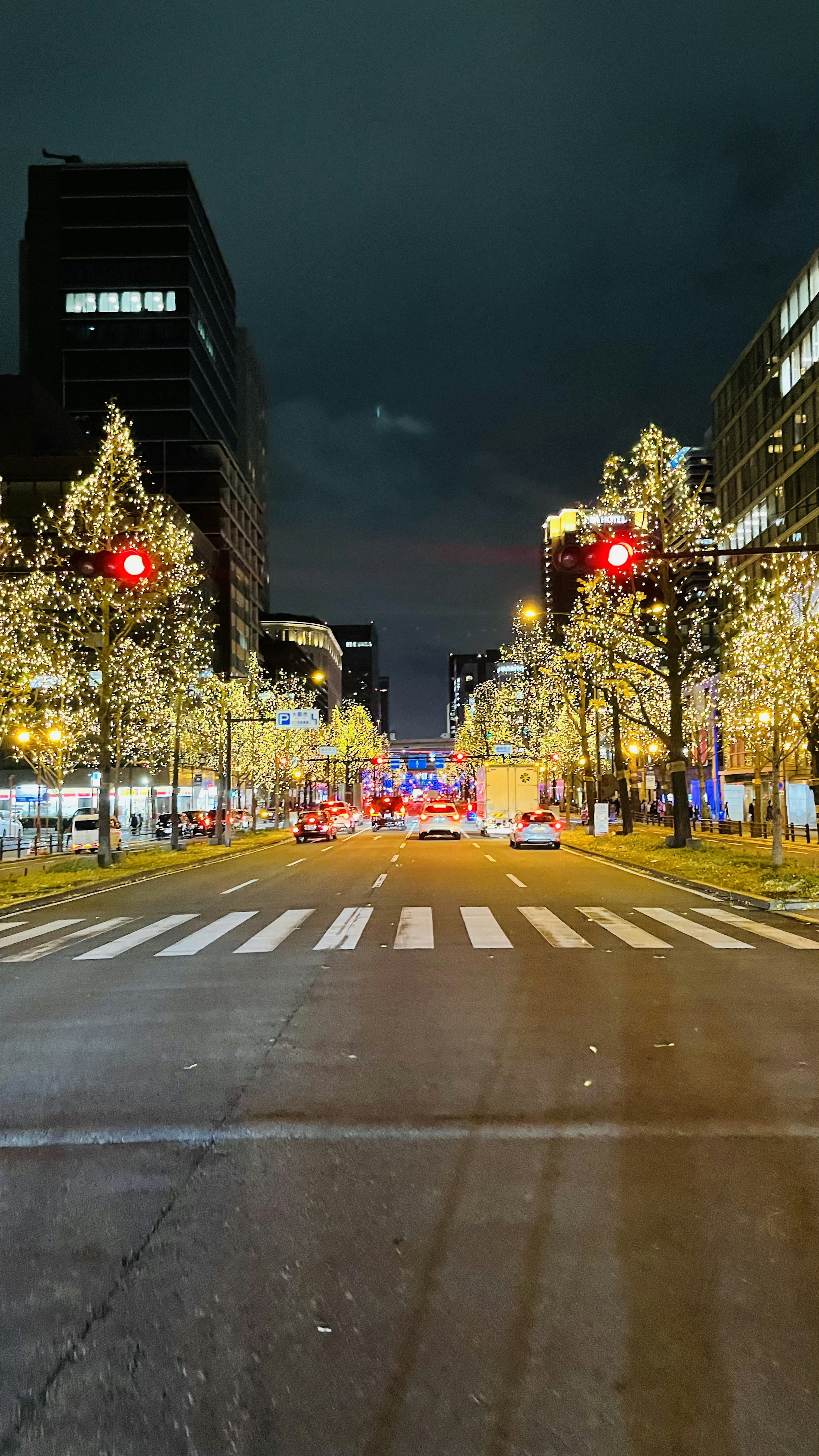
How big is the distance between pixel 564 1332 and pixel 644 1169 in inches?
71.9

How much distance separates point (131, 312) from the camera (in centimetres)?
11556

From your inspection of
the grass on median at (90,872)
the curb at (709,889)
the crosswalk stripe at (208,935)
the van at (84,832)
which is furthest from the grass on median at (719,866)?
the van at (84,832)

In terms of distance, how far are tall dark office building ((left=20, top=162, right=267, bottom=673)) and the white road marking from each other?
108m

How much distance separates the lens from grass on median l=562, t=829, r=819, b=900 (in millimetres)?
19031

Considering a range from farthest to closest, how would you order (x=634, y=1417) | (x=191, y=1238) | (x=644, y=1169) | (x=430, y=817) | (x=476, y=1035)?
(x=430, y=817), (x=476, y=1035), (x=644, y=1169), (x=191, y=1238), (x=634, y=1417)

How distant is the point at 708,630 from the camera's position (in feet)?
305

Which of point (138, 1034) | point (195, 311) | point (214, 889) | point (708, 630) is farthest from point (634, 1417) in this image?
point (195, 311)

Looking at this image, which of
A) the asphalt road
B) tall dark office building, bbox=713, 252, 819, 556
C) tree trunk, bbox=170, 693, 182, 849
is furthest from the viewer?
tall dark office building, bbox=713, 252, 819, 556

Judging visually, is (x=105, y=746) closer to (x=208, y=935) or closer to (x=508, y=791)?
(x=208, y=935)

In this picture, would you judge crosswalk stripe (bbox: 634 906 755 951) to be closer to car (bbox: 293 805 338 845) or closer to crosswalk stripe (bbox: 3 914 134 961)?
crosswalk stripe (bbox: 3 914 134 961)

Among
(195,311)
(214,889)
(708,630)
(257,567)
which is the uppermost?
(195,311)

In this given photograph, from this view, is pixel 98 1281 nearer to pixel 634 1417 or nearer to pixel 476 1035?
pixel 634 1417

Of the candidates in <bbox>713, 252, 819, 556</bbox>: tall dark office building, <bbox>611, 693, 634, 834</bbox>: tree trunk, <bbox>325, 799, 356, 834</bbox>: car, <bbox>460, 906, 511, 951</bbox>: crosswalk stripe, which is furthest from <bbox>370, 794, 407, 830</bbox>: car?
<bbox>460, 906, 511, 951</bbox>: crosswalk stripe

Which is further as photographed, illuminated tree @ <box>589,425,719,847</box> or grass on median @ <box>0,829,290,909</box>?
illuminated tree @ <box>589,425,719,847</box>
